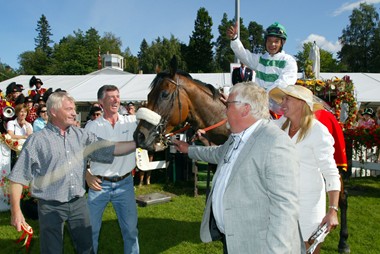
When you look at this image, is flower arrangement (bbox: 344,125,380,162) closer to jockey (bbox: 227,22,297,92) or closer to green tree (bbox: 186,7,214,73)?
jockey (bbox: 227,22,297,92)

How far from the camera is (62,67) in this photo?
5572 cm

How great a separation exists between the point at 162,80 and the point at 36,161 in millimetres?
1665

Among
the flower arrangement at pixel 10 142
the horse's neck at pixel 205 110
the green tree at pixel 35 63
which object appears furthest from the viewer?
the green tree at pixel 35 63

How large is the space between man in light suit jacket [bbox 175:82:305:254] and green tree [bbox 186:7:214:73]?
47.8 m

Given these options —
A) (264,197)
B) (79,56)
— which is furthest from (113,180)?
(79,56)

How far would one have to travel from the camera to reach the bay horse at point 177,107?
3.32m

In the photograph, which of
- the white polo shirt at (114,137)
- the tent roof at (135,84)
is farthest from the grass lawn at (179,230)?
the tent roof at (135,84)

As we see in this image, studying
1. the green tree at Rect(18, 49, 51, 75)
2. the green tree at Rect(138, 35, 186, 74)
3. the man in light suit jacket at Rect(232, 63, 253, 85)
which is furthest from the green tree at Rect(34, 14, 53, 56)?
the man in light suit jacket at Rect(232, 63, 253, 85)

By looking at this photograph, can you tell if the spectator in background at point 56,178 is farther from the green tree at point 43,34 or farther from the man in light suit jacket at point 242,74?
the green tree at point 43,34

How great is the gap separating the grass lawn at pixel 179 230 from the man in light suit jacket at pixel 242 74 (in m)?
2.69

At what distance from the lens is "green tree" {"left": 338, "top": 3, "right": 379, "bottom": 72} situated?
181 ft

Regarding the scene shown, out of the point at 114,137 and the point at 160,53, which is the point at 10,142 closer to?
the point at 114,137

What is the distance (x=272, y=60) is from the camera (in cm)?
419

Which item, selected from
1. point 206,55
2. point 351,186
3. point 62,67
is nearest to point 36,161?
point 351,186
